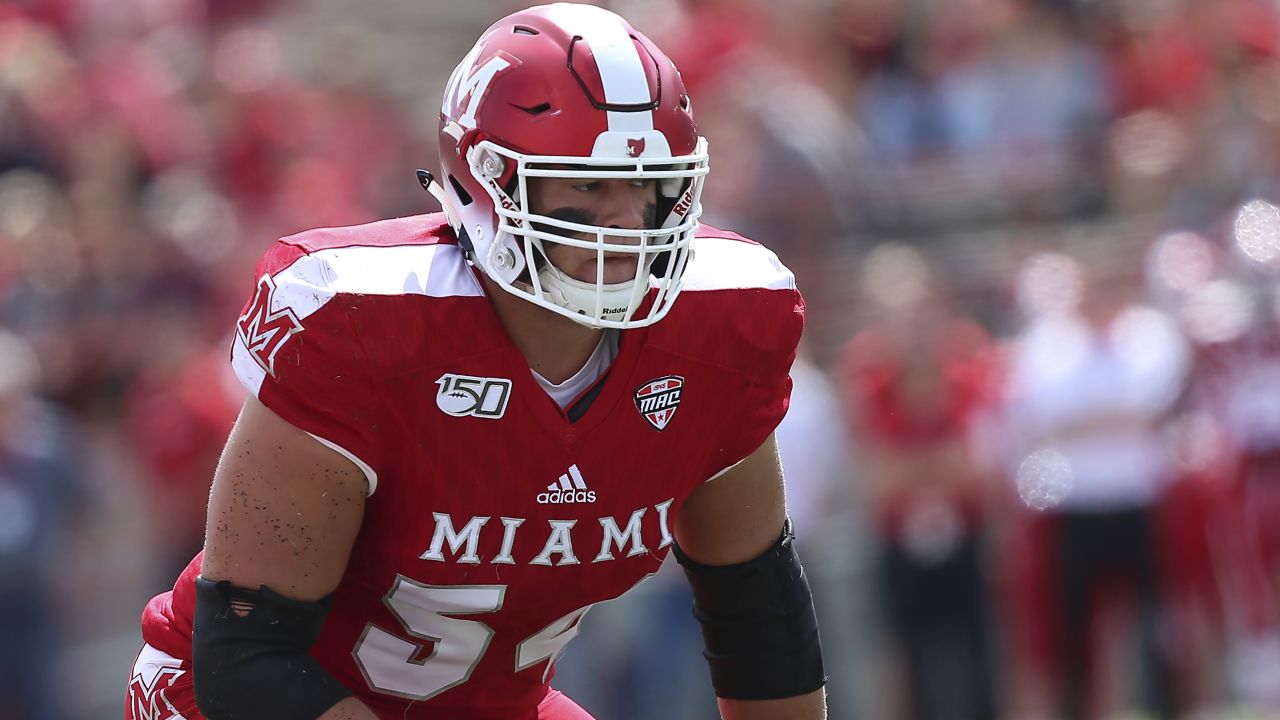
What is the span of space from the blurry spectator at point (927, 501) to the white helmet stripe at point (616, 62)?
400 centimetres

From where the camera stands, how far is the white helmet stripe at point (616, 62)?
9.20 ft

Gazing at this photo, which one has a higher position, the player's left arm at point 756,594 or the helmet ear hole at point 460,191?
the helmet ear hole at point 460,191

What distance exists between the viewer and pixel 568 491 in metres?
2.85

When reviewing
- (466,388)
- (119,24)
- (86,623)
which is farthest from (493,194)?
(119,24)

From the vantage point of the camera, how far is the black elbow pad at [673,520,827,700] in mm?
3195

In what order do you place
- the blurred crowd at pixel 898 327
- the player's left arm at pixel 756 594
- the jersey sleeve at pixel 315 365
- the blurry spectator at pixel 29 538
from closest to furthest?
the jersey sleeve at pixel 315 365
the player's left arm at pixel 756 594
the blurry spectator at pixel 29 538
the blurred crowd at pixel 898 327

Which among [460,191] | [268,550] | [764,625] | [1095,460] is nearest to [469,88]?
[460,191]

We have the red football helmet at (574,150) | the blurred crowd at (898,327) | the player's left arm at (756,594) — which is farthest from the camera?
the blurred crowd at (898,327)

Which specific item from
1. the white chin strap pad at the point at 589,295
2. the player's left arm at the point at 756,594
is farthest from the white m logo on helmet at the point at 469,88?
the player's left arm at the point at 756,594

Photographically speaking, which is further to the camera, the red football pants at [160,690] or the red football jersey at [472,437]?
the red football pants at [160,690]

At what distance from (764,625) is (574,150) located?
3.13 feet

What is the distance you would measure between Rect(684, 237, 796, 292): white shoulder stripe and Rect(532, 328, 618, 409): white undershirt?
16cm

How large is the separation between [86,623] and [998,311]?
4010 millimetres

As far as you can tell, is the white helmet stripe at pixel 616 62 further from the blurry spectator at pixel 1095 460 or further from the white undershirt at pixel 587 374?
the blurry spectator at pixel 1095 460
